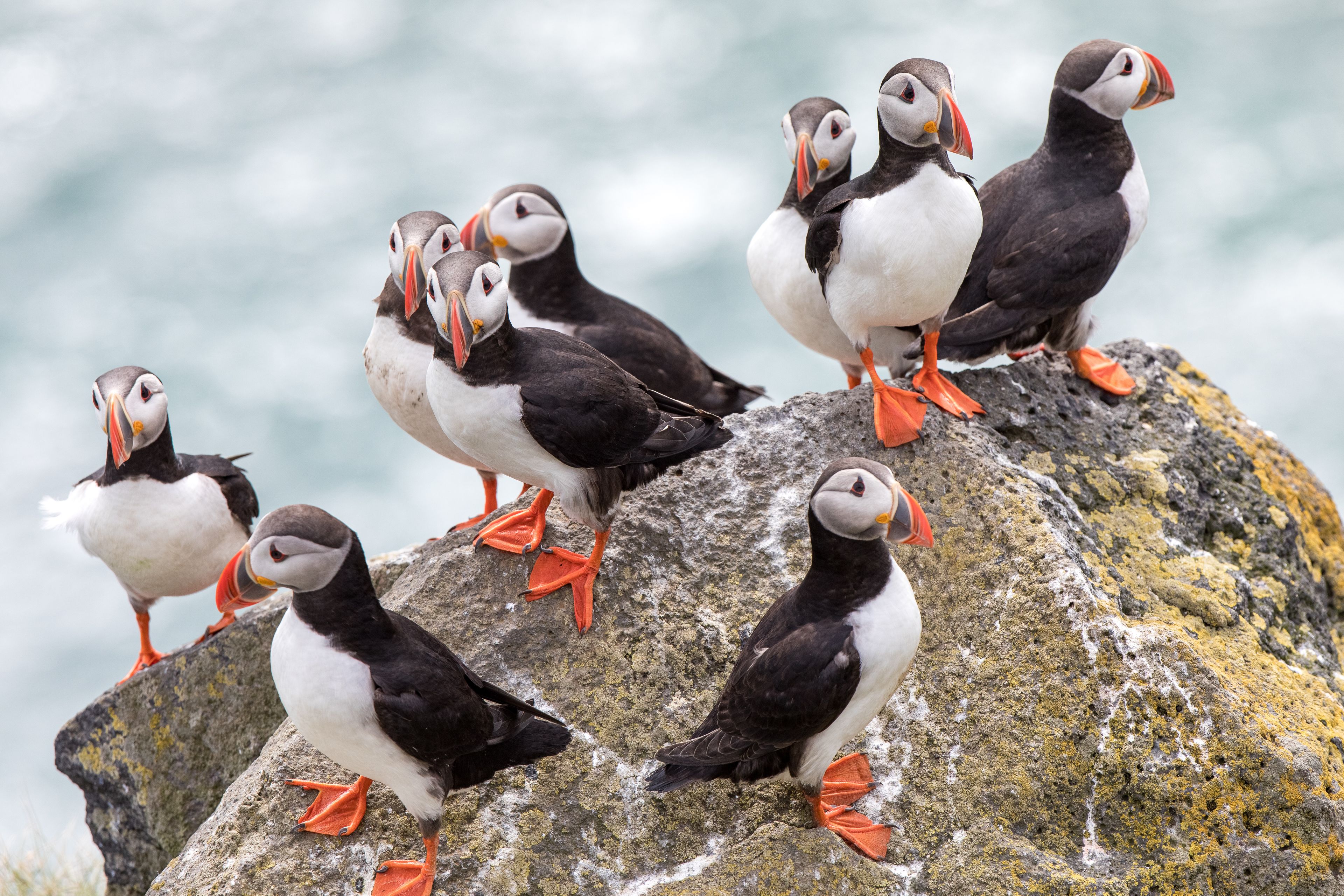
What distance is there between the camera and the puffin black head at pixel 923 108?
14.6 ft

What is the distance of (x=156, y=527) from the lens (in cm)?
611

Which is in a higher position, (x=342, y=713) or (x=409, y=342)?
(x=409, y=342)

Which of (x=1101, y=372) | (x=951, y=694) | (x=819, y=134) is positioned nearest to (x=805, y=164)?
(x=819, y=134)

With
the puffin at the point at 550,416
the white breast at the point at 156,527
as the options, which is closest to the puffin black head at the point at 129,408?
the white breast at the point at 156,527

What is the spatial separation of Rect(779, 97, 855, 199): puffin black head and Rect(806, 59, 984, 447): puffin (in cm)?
63

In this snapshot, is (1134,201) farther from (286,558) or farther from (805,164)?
(286,558)

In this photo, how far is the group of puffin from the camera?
3773 mm

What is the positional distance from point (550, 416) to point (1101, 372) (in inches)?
101

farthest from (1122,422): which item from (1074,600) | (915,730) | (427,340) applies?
(427,340)

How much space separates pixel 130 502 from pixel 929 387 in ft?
12.5

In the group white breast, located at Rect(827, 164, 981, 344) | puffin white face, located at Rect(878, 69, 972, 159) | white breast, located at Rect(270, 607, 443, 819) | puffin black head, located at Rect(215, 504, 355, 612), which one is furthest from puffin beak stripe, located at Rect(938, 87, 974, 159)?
white breast, located at Rect(270, 607, 443, 819)

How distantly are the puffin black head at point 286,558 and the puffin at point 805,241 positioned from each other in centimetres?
256

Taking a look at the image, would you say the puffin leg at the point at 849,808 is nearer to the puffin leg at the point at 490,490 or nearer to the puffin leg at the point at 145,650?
the puffin leg at the point at 490,490

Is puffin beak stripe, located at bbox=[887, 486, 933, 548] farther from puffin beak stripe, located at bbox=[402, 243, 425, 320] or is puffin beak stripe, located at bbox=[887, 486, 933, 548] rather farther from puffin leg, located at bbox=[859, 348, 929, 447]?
puffin beak stripe, located at bbox=[402, 243, 425, 320]
